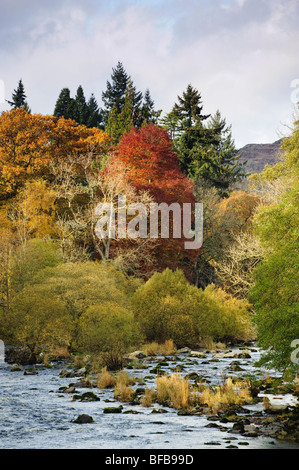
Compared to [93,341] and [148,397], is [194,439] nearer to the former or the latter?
[148,397]

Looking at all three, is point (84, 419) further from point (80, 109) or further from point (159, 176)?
point (80, 109)

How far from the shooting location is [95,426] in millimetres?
13117

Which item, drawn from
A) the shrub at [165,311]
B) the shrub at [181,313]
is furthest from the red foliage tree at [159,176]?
the shrub at [165,311]

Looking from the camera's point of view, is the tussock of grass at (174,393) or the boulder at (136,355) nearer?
the tussock of grass at (174,393)

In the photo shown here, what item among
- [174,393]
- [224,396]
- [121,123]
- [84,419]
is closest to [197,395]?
[174,393]

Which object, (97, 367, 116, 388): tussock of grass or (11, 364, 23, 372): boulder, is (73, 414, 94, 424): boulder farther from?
(11, 364, 23, 372): boulder

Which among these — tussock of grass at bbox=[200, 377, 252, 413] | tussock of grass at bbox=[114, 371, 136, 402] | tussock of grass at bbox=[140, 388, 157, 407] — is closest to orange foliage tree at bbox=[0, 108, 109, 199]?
tussock of grass at bbox=[114, 371, 136, 402]

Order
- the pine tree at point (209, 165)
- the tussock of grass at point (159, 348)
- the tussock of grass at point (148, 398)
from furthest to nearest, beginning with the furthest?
1. the pine tree at point (209, 165)
2. the tussock of grass at point (159, 348)
3. the tussock of grass at point (148, 398)

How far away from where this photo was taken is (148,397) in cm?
1577

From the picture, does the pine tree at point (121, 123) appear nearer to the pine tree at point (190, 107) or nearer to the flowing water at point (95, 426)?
the pine tree at point (190, 107)

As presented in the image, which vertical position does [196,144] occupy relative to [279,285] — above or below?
above

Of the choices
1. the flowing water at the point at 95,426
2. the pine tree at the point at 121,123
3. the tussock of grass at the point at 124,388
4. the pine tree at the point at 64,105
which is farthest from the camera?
the pine tree at the point at 64,105

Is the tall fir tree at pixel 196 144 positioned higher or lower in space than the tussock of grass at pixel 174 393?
higher

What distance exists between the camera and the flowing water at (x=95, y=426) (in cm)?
1148
